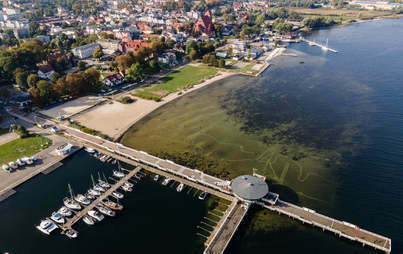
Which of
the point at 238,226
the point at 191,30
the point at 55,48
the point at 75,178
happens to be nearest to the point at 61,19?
the point at 55,48

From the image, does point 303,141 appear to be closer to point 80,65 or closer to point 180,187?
point 180,187

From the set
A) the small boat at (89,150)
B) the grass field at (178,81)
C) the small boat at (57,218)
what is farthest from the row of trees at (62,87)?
the small boat at (57,218)

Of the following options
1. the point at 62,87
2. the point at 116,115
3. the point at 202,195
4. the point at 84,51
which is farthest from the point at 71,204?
the point at 84,51

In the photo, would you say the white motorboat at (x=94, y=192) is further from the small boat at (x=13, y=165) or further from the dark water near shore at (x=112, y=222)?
the small boat at (x=13, y=165)

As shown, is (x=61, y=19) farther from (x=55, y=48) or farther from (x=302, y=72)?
(x=302, y=72)

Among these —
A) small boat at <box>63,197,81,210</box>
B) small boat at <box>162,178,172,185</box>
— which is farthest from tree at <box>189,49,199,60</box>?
small boat at <box>63,197,81,210</box>
